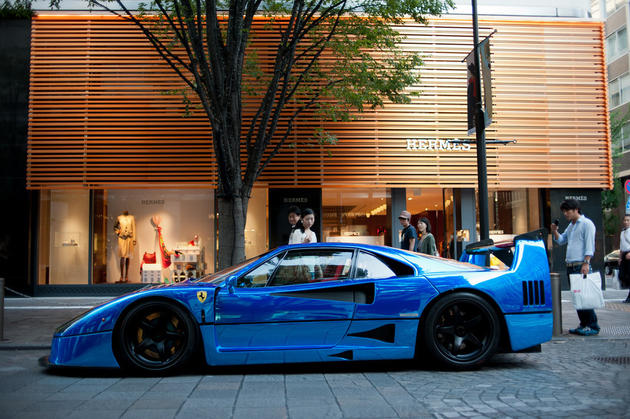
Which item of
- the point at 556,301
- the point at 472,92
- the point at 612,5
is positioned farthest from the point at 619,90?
the point at 556,301

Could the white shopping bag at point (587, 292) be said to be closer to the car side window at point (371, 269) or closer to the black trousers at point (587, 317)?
the black trousers at point (587, 317)

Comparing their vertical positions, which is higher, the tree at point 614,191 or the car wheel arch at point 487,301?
the tree at point 614,191

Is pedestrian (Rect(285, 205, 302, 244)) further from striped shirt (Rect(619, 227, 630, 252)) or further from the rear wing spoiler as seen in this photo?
striped shirt (Rect(619, 227, 630, 252))

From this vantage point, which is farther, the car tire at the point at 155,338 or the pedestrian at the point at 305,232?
the pedestrian at the point at 305,232

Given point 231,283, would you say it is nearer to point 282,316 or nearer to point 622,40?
point 282,316

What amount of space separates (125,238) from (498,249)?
11058 mm

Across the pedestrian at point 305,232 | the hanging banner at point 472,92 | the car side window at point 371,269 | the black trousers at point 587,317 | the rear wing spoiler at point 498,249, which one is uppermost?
the hanging banner at point 472,92

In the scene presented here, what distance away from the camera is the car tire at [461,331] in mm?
5164

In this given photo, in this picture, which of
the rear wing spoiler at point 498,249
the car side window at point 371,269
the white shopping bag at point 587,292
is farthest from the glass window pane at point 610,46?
the car side window at point 371,269

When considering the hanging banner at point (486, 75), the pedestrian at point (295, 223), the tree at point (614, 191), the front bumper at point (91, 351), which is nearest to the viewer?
the front bumper at point (91, 351)

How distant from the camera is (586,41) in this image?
49.3 feet

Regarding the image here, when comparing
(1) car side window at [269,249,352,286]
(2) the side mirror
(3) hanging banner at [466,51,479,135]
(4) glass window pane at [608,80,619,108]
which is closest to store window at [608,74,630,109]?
(4) glass window pane at [608,80,619,108]

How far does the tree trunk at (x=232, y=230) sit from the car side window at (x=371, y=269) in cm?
353

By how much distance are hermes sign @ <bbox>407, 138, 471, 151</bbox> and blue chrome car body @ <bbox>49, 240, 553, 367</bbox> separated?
939 cm
